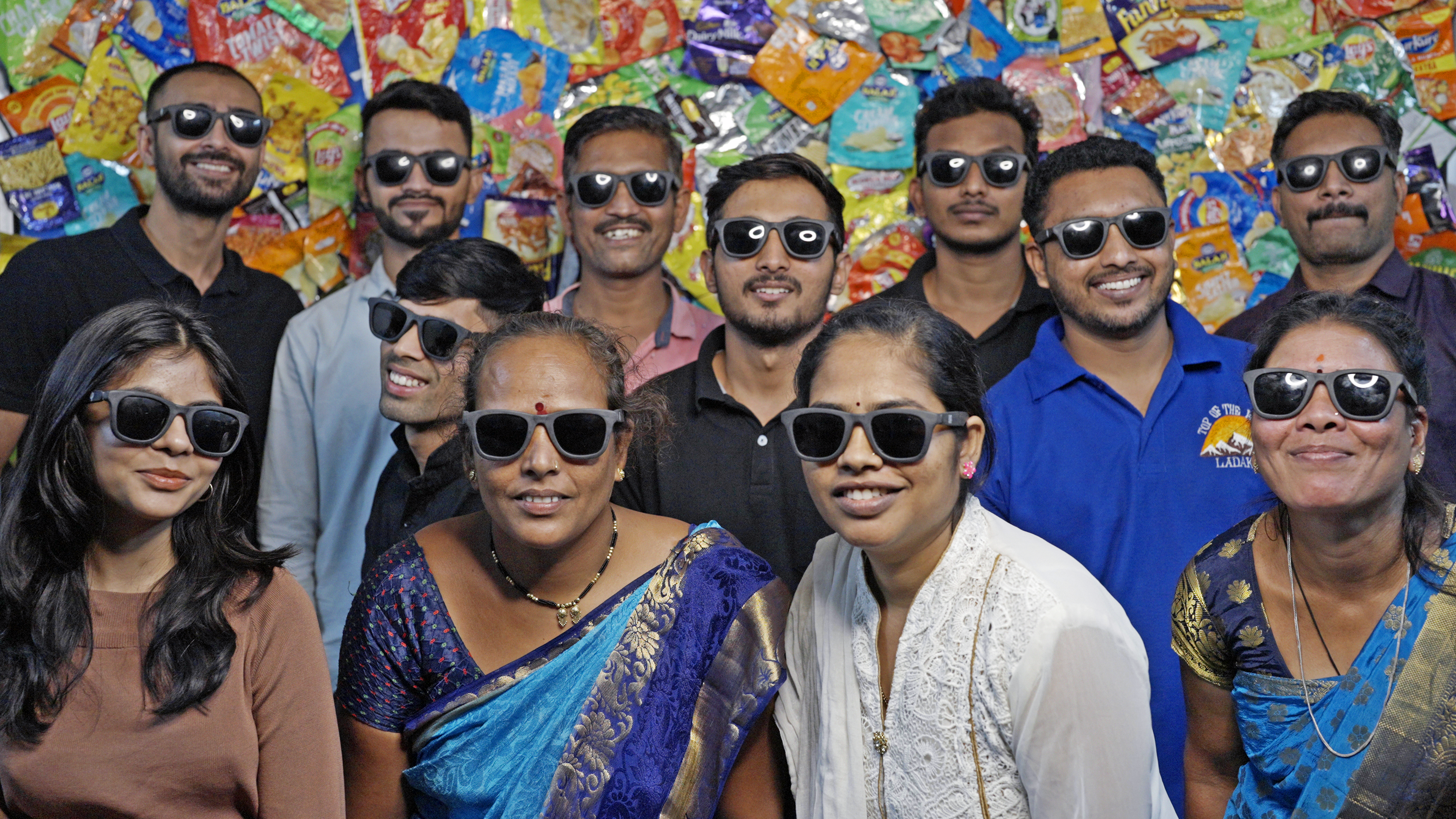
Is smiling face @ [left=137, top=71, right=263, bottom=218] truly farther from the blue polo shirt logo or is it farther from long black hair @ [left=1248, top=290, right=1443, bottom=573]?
long black hair @ [left=1248, top=290, right=1443, bottom=573]

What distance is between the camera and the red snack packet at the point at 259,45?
14.4 ft

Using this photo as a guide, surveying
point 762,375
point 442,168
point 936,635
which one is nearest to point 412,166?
point 442,168

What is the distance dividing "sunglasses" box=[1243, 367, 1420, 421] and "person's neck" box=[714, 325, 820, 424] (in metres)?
1.30

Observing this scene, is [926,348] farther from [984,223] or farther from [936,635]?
[984,223]

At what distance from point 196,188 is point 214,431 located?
1868 millimetres

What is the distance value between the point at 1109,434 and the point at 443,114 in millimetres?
2390

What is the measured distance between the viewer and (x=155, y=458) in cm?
222

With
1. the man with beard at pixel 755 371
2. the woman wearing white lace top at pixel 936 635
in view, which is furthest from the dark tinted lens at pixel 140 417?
the man with beard at pixel 755 371

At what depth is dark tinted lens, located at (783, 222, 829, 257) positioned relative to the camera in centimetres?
333

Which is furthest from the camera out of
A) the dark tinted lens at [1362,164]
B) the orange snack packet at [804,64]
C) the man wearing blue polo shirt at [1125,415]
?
the orange snack packet at [804,64]

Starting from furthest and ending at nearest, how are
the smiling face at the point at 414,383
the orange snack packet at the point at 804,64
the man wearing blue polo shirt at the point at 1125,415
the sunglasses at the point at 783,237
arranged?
the orange snack packet at the point at 804,64 → the sunglasses at the point at 783,237 → the smiling face at the point at 414,383 → the man wearing blue polo shirt at the point at 1125,415

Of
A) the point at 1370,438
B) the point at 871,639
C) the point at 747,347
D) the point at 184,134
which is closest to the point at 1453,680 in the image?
the point at 1370,438

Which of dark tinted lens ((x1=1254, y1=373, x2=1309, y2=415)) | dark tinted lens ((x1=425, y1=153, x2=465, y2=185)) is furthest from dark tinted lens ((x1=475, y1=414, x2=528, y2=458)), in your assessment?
dark tinted lens ((x1=425, y1=153, x2=465, y2=185))

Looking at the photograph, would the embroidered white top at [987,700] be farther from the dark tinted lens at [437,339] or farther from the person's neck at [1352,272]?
the person's neck at [1352,272]
